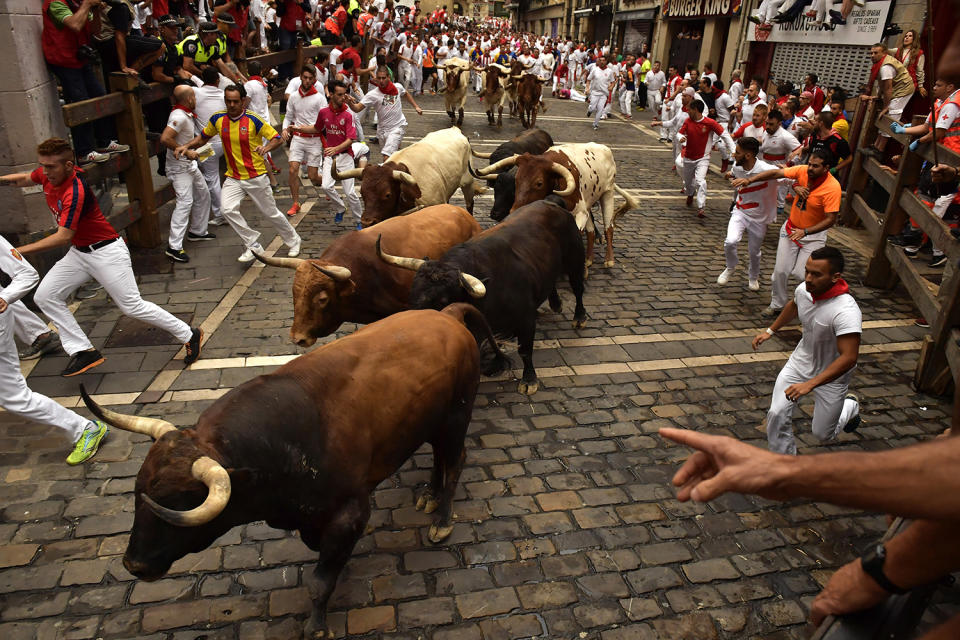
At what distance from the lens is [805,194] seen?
757cm

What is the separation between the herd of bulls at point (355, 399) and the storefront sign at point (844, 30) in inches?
579

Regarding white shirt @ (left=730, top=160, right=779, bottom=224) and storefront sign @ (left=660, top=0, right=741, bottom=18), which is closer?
white shirt @ (left=730, top=160, right=779, bottom=224)

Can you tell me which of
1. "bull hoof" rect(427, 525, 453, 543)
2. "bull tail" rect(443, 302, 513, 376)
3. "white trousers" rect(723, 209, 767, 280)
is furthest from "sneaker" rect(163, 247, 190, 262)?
"white trousers" rect(723, 209, 767, 280)

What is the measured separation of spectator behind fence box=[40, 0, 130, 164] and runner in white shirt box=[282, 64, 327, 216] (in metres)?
2.99

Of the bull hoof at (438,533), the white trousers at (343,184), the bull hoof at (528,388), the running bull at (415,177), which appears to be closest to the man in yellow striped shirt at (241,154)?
the running bull at (415,177)

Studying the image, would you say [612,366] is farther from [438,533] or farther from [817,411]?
[438,533]

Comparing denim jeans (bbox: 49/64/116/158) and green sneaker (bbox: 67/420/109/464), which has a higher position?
denim jeans (bbox: 49/64/116/158)

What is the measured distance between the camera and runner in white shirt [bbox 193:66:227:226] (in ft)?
33.2

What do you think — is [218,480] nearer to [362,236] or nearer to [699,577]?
[699,577]

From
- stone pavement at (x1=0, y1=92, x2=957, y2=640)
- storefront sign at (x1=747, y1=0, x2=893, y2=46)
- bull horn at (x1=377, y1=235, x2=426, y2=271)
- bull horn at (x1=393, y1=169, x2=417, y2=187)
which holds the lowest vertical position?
stone pavement at (x1=0, y1=92, x2=957, y2=640)

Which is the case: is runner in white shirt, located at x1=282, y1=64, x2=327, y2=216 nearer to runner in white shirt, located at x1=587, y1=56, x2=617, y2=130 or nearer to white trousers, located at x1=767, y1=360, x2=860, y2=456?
white trousers, located at x1=767, y1=360, x2=860, y2=456

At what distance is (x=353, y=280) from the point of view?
6.14 m

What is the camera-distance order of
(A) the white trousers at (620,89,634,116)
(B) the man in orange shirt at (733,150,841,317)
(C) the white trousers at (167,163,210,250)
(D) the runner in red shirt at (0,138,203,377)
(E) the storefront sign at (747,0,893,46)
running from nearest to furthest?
(D) the runner in red shirt at (0,138,203,377) < (B) the man in orange shirt at (733,150,841,317) < (C) the white trousers at (167,163,210,250) < (E) the storefront sign at (747,0,893,46) < (A) the white trousers at (620,89,634,116)

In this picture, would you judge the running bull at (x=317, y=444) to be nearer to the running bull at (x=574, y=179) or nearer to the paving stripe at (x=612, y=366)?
the paving stripe at (x=612, y=366)
